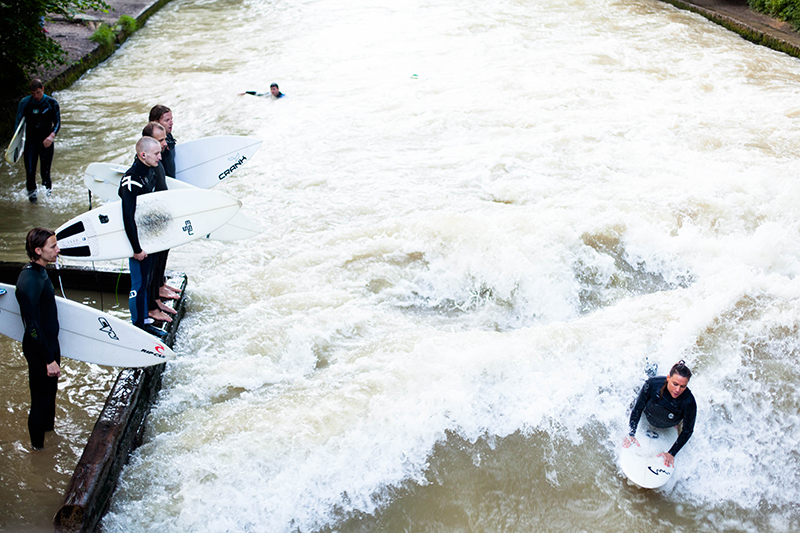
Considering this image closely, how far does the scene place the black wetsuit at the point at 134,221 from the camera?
13.8 ft

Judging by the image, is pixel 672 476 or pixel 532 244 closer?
pixel 672 476

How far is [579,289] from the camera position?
18.3ft

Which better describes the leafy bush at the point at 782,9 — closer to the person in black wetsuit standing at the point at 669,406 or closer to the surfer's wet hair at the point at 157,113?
the person in black wetsuit standing at the point at 669,406

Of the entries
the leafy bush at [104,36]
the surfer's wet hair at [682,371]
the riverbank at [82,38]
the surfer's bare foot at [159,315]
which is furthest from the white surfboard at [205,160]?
the leafy bush at [104,36]

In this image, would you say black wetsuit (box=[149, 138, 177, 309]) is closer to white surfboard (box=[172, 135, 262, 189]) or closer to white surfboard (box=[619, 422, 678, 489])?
white surfboard (box=[172, 135, 262, 189])

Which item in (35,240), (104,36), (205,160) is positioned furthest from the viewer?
(104,36)

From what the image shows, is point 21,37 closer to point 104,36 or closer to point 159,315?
point 104,36

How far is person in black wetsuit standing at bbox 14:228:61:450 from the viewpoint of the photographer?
137 inches

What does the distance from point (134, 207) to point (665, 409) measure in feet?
12.3

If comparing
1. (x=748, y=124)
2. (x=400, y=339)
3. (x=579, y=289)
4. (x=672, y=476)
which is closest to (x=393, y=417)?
(x=400, y=339)

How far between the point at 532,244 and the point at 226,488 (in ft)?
11.7

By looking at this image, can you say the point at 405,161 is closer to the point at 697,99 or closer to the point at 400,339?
the point at 400,339

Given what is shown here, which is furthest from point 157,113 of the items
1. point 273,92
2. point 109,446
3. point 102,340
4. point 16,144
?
point 273,92

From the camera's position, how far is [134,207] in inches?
167
